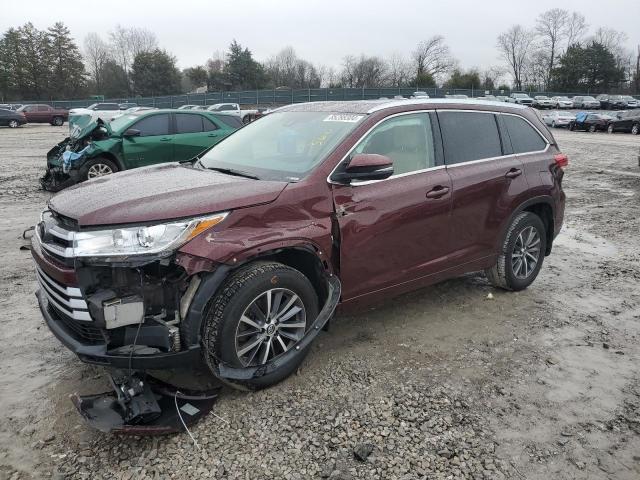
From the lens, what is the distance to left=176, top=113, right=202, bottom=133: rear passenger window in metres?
10.6

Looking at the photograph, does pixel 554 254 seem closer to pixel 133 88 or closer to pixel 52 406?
pixel 52 406

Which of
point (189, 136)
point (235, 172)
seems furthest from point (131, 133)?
point (235, 172)

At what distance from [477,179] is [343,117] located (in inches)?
52.2

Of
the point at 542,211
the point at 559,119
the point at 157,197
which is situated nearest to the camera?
the point at 157,197

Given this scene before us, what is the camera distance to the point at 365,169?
3438 mm

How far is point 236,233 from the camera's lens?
10.0ft

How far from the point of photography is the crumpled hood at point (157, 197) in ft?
9.48

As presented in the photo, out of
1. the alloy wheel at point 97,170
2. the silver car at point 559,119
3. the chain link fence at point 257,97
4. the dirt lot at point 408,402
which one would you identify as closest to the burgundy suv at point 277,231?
the dirt lot at point 408,402

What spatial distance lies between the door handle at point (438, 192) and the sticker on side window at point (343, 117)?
0.81m

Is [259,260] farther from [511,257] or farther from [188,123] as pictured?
[188,123]

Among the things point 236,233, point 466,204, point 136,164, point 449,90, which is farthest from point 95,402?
point 449,90

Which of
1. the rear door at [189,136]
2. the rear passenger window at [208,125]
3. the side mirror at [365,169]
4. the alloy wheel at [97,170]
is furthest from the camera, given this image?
the rear passenger window at [208,125]

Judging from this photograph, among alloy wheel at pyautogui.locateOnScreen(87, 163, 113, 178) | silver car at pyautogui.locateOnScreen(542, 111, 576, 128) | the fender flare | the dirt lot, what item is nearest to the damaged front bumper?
the dirt lot

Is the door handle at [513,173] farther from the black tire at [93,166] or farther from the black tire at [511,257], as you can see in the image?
the black tire at [93,166]
